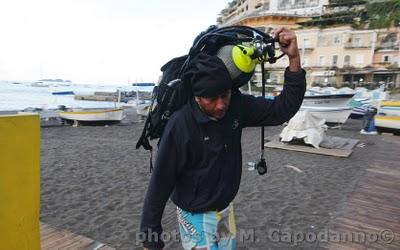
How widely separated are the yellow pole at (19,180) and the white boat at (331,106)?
51.8 feet

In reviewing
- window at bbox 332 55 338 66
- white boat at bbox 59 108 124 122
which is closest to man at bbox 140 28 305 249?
white boat at bbox 59 108 124 122

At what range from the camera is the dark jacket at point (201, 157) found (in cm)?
167

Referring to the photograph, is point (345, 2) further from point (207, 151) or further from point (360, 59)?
point (207, 151)

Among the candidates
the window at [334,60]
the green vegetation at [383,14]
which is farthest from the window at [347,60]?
the green vegetation at [383,14]

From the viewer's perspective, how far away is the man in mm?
1641

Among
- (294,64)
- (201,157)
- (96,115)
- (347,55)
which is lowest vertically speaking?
(96,115)

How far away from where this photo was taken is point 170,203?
5.33 metres

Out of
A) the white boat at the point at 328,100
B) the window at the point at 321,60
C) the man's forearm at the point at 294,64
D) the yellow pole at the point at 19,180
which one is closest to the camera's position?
the man's forearm at the point at 294,64

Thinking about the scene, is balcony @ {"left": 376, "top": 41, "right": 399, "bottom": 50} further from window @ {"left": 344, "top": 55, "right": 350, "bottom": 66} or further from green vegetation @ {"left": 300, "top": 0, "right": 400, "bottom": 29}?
window @ {"left": 344, "top": 55, "right": 350, "bottom": 66}

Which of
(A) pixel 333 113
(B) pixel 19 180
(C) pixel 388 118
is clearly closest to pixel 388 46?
(A) pixel 333 113

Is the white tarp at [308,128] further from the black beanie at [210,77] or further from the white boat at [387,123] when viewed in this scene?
the black beanie at [210,77]

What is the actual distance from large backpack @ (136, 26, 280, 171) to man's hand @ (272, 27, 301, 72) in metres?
0.06

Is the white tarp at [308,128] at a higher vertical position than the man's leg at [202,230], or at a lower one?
lower

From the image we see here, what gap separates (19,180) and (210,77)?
1620 mm
